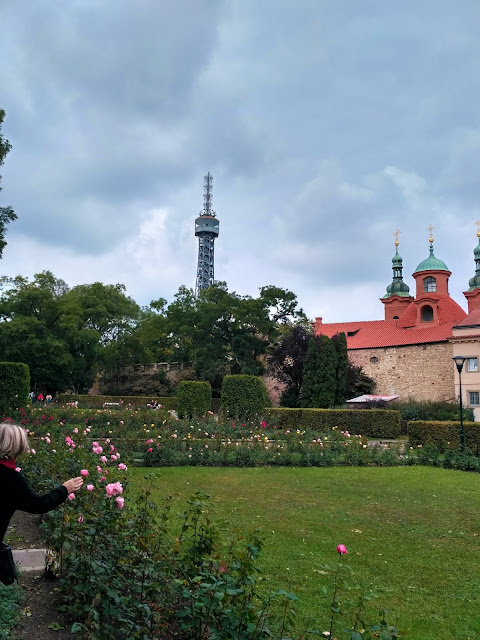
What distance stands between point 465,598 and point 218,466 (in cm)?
741

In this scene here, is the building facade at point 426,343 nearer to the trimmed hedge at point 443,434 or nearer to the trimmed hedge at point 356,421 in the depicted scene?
the trimmed hedge at point 356,421

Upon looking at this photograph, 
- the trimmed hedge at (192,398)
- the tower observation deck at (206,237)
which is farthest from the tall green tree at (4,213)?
the tower observation deck at (206,237)

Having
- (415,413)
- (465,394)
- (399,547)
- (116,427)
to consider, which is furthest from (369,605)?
(465,394)

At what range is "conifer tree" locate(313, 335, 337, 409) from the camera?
28500 mm

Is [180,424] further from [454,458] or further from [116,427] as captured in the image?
[454,458]

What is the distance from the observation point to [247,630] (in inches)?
95.9

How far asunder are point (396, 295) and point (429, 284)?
4.84 m

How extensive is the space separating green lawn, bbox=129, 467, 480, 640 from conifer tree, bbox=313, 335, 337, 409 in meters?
17.9

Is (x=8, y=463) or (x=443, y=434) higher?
(x=8, y=463)

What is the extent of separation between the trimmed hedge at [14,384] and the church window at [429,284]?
30143mm

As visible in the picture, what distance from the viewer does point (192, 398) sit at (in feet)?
69.4

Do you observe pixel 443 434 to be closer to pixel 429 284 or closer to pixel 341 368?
pixel 341 368

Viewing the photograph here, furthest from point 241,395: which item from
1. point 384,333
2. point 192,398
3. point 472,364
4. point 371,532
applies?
point 384,333

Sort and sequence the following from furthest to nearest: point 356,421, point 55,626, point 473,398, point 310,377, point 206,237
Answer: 1. point 206,237
2. point 473,398
3. point 310,377
4. point 356,421
5. point 55,626
